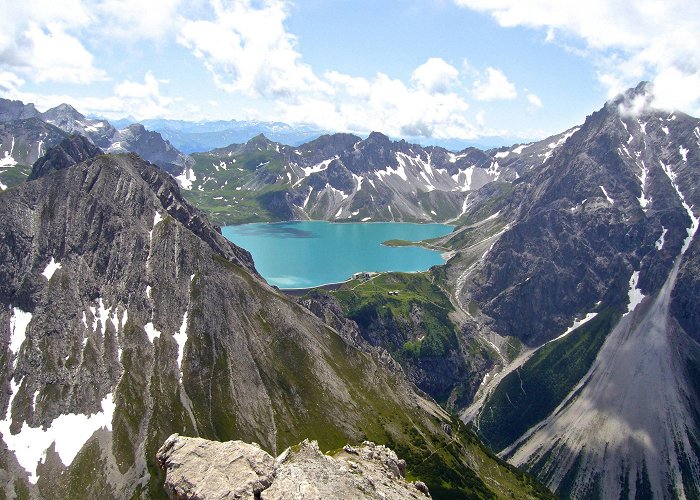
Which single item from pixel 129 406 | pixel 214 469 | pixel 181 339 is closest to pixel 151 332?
pixel 181 339

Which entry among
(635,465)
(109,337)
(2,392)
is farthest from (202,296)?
(635,465)

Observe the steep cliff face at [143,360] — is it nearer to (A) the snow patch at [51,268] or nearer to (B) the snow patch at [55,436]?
(B) the snow patch at [55,436]

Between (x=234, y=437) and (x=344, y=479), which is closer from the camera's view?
(x=344, y=479)

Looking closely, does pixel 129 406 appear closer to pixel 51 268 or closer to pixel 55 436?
pixel 55 436

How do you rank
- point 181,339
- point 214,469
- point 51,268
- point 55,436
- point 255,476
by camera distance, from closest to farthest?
point 255,476, point 214,469, point 55,436, point 51,268, point 181,339

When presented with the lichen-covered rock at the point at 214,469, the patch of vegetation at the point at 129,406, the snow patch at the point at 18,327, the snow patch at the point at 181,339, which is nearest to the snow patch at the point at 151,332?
the patch of vegetation at the point at 129,406

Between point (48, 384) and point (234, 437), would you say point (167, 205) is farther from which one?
point (234, 437)
